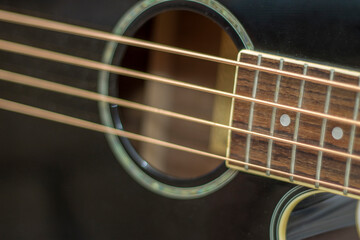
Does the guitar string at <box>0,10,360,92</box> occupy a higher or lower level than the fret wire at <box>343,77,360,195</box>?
higher

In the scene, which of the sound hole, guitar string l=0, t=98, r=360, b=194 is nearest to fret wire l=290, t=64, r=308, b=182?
guitar string l=0, t=98, r=360, b=194

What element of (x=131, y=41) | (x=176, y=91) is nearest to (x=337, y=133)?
(x=131, y=41)

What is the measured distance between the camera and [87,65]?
1.63 ft

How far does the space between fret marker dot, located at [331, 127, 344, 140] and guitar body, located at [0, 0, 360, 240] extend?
0.21 ft

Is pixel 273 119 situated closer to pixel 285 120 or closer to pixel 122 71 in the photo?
pixel 285 120

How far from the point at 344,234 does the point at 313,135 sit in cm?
12

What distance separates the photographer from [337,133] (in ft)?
1.25

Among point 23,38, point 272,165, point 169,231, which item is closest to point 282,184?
point 272,165

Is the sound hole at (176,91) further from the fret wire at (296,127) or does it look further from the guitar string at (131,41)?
the fret wire at (296,127)

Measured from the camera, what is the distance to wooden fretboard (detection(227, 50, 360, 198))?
378 mm

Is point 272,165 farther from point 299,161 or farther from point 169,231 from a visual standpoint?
point 169,231

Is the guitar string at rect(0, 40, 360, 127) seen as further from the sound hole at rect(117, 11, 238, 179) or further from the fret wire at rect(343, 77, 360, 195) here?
the sound hole at rect(117, 11, 238, 179)

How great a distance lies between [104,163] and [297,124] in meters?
0.26

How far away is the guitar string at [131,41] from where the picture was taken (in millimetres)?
381
